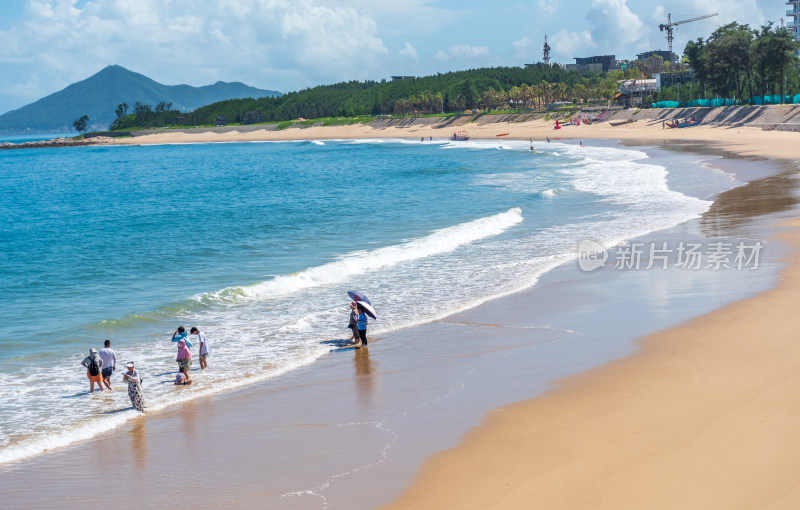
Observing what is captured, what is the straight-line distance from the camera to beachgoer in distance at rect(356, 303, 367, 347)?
1559cm

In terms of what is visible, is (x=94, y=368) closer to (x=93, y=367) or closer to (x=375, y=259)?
(x=93, y=367)

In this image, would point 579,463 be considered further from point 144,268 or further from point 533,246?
point 144,268

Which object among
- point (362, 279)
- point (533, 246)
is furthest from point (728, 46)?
point (362, 279)

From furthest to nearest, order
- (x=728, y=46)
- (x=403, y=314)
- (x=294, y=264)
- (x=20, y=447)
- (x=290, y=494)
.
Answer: (x=728, y=46) < (x=294, y=264) < (x=403, y=314) < (x=20, y=447) < (x=290, y=494)

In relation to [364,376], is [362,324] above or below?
above

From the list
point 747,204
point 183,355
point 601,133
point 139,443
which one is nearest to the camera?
point 139,443

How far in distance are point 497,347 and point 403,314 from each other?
3862 mm

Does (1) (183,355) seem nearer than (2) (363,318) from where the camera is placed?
Yes

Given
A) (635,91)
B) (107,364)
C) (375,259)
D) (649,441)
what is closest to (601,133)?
(635,91)

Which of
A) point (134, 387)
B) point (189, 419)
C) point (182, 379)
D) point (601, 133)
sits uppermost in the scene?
point (601, 133)

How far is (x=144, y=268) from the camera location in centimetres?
2705

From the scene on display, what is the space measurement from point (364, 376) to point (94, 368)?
16.2 feet

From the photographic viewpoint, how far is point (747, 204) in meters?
31.1

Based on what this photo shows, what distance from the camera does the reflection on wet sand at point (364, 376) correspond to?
12.7 meters
